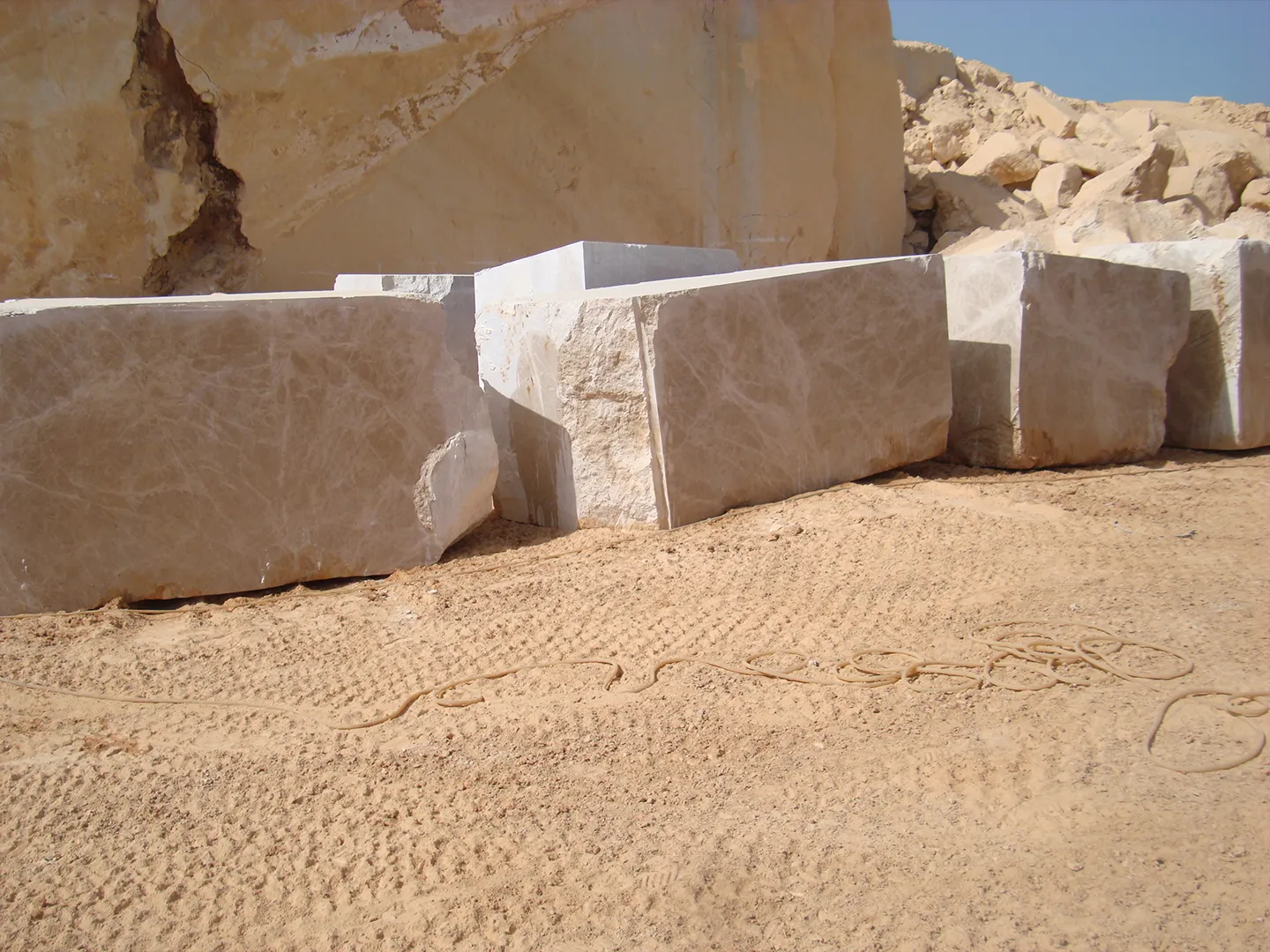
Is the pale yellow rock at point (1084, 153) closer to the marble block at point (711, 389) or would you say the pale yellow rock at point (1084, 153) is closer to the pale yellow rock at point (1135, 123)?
the pale yellow rock at point (1135, 123)

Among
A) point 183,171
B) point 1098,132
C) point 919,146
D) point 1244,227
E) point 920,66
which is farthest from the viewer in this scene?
point 920,66

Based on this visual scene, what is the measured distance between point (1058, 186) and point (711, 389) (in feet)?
20.4

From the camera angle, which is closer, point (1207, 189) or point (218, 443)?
point (218, 443)

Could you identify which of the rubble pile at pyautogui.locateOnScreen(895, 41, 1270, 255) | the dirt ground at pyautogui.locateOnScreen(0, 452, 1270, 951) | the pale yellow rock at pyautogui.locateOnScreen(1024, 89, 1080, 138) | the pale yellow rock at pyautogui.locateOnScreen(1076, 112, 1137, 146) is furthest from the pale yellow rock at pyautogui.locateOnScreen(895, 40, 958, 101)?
the dirt ground at pyautogui.locateOnScreen(0, 452, 1270, 951)

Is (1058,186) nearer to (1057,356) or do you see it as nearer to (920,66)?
(920,66)

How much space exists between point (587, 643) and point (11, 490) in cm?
162

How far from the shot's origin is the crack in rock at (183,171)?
5.50 m

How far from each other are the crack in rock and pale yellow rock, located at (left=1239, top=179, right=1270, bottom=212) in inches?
298

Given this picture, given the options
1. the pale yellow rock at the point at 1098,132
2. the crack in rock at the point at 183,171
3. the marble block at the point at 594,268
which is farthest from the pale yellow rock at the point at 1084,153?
the crack in rock at the point at 183,171

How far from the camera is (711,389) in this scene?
11.0 ft

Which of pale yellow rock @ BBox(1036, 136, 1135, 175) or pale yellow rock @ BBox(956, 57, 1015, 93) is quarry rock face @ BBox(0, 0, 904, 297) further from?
pale yellow rock @ BBox(956, 57, 1015, 93)

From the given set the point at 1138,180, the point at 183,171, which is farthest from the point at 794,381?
the point at 1138,180

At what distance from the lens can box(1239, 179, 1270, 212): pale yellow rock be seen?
8.10 metres

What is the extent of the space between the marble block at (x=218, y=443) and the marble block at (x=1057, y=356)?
2.20m
